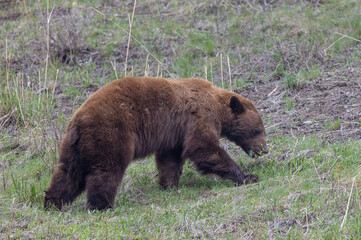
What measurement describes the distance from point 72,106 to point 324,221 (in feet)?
23.2

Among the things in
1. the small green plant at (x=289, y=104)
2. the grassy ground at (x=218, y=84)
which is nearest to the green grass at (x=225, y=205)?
the grassy ground at (x=218, y=84)

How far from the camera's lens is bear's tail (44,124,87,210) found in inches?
254

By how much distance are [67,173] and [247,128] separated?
289cm

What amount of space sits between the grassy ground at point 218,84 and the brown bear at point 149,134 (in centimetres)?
28

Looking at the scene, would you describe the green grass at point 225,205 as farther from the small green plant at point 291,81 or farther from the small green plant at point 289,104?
the small green plant at point 291,81

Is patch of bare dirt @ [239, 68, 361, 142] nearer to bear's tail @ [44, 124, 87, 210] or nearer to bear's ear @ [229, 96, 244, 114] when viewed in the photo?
bear's ear @ [229, 96, 244, 114]

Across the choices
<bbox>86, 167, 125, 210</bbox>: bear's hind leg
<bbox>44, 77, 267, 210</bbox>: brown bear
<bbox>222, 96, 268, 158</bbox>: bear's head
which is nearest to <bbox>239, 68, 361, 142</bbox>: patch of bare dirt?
<bbox>222, 96, 268, 158</bbox>: bear's head

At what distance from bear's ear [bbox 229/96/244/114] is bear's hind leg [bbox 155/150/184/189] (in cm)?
105

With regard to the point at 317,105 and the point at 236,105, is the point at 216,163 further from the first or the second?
the point at 317,105

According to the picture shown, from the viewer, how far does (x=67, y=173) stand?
21.4 ft

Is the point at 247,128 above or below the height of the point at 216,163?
above

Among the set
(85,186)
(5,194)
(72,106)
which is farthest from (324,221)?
(72,106)

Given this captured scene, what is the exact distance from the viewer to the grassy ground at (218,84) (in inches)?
221

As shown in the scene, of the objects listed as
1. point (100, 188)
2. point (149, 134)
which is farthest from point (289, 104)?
point (100, 188)
